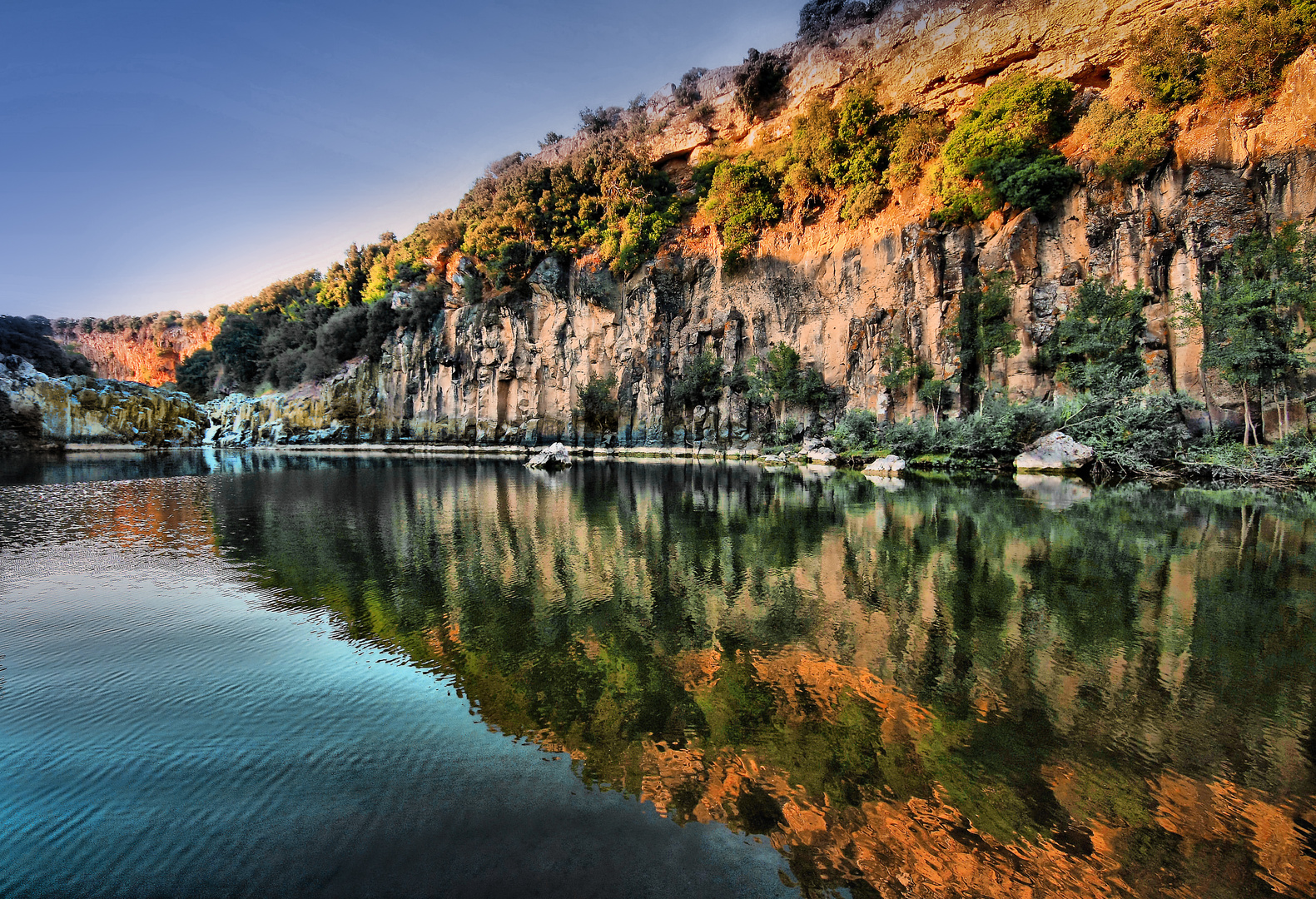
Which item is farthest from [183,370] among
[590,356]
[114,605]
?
[114,605]

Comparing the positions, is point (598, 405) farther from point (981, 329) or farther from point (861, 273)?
point (981, 329)

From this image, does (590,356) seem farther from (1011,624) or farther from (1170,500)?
(1011,624)

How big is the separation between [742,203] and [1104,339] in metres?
21.8

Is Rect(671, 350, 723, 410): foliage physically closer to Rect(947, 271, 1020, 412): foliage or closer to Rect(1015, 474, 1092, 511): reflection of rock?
Rect(947, 271, 1020, 412): foliage

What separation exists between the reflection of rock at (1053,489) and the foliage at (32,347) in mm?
59787

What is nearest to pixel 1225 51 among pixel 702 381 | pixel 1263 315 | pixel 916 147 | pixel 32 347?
pixel 1263 315

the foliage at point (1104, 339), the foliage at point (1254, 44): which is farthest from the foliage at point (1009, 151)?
the foliage at point (1104, 339)

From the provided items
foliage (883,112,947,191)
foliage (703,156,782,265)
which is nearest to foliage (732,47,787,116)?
foliage (703,156,782,265)

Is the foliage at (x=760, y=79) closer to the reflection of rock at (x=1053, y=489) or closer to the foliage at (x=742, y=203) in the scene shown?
the foliage at (x=742, y=203)

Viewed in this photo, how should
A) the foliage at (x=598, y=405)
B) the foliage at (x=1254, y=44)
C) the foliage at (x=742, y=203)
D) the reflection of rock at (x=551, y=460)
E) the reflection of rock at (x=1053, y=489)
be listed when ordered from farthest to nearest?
the foliage at (x=598, y=405) < the foliage at (x=742, y=203) < the reflection of rock at (x=551, y=460) < the foliage at (x=1254, y=44) < the reflection of rock at (x=1053, y=489)

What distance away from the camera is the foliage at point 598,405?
40.0m

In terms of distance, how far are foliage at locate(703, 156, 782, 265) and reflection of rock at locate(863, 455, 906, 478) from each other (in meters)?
18.7

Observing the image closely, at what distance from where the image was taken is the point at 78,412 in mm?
38750

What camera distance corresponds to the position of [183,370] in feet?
222
